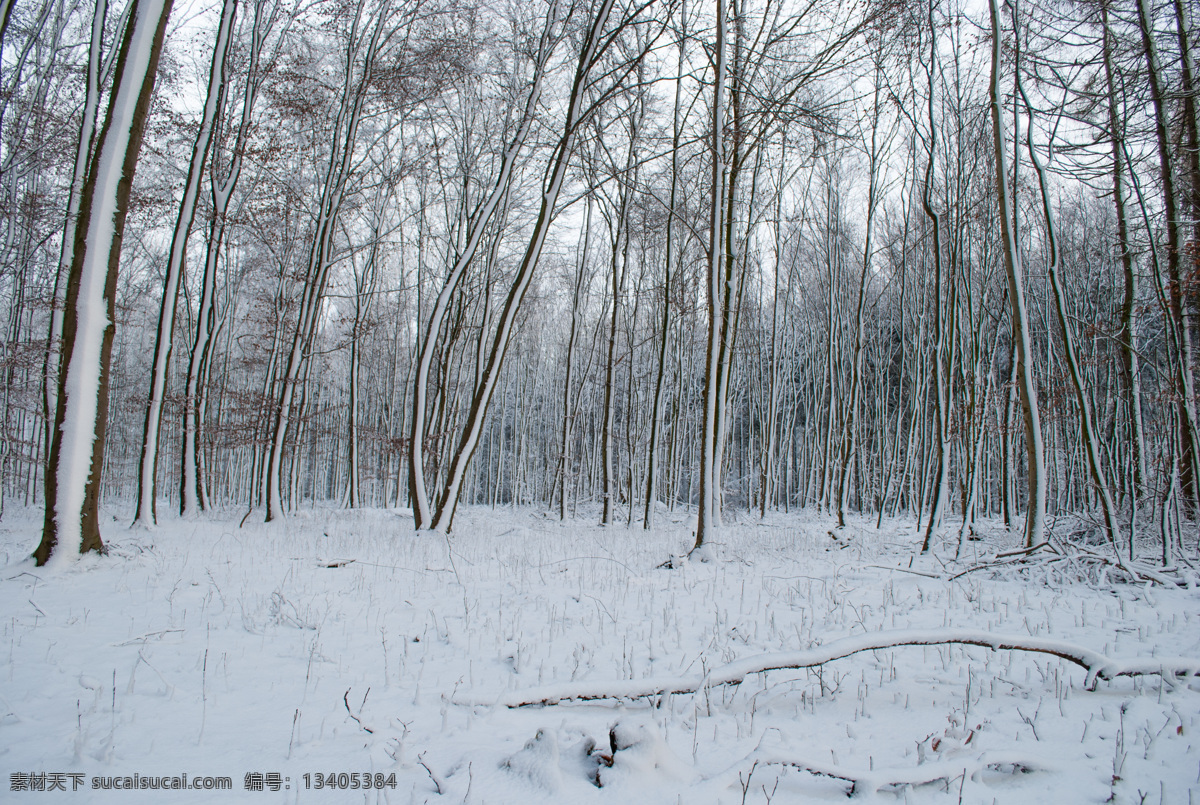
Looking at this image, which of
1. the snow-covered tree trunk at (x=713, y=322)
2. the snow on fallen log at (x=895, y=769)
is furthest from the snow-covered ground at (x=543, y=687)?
the snow-covered tree trunk at (x=713, y=322)

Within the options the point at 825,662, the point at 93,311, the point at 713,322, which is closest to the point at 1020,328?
the point at 713,322

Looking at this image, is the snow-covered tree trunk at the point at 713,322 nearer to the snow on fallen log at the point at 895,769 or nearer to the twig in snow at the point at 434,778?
the snow on fallen log at the point at 895,769

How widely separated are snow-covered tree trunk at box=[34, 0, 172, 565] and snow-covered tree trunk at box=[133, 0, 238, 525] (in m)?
3.77

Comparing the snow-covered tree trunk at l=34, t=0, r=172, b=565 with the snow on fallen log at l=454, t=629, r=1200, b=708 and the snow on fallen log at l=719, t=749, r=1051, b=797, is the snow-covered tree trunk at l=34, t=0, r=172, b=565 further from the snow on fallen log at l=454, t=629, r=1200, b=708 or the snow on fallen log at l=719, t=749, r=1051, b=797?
the snow on fallen log at l=719, t=749, r=1051, b=797

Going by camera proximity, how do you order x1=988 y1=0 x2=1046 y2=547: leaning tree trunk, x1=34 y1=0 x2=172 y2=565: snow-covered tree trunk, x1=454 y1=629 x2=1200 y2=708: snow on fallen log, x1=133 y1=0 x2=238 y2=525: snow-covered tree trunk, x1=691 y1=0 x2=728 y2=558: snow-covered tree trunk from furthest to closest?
x1=133 y1=0 x2=238 y2=525: snow-covered tree trunk → x1=691 y1=0 x2=728 y2=558: snow-covered tree trunk → x1=988 y1=0 x2=1046 y2=547: leaning tree trunk → x1=34 y1=0 x2=172 y2=565: snow-covered tree trunk → x1=454 y1=629 x2=1200 y2=708: snow on fallen log

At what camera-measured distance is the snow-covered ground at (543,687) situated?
1.66 meters

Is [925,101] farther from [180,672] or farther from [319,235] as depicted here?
[180,672]

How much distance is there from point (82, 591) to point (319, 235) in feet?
27.7

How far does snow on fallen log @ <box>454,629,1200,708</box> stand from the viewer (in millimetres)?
2160

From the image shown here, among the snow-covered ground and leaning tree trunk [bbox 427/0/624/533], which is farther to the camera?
leaning tree trunk [bbox 427/0/624/533]

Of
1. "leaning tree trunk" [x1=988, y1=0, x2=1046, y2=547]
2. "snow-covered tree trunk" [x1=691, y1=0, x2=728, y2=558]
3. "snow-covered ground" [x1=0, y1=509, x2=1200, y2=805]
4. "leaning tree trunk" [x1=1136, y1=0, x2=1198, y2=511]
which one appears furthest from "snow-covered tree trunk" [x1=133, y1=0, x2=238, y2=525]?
"leaning tree trunk" [x1=1136, y1=0, x2=1198, y2=511]

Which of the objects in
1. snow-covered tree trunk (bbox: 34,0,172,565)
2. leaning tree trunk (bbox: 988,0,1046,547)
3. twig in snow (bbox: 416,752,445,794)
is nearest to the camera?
twig in snow (bbox: 416,752,445,794)

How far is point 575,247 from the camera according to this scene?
16828 mm

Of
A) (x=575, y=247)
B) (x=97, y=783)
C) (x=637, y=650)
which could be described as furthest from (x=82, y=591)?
(x=575, y=247)
